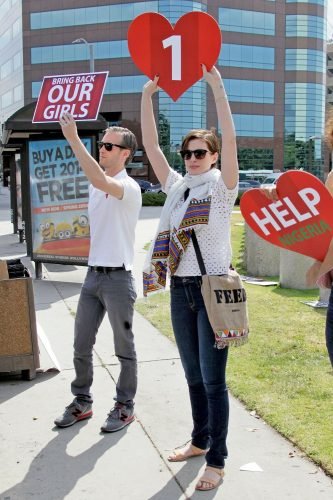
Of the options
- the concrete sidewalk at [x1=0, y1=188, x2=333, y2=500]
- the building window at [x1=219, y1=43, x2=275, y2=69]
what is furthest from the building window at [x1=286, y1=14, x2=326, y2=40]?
the concrete sidewalk at [x1=0, y1=188, x2=333, y2=500]

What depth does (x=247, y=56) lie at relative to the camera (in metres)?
71.1

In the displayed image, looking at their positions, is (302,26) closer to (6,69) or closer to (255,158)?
(255,158)

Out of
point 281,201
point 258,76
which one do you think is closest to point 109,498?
point 281,201

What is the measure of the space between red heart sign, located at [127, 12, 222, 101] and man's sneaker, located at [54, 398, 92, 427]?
2.12 m

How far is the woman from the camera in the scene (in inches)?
123

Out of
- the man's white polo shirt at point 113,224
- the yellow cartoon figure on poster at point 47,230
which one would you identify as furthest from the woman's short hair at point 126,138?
the yellow cartoon figure on poster at point 47,230

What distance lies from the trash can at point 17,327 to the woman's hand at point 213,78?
245cm

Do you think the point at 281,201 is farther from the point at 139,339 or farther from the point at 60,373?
the point at 139,339

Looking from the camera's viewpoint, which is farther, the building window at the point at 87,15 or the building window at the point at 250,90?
the building window at the point at 250,90

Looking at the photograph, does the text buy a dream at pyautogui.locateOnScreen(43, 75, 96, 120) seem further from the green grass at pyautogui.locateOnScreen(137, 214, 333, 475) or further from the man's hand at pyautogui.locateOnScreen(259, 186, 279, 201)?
the man's hand at pyautogui.locateOnScreen(259, 186, 279, 201)

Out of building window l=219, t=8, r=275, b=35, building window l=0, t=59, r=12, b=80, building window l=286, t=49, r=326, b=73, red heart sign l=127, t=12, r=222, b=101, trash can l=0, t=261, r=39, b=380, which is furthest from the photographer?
building window l=0, t=59, r=12, b=80

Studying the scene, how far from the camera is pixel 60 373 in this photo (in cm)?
512

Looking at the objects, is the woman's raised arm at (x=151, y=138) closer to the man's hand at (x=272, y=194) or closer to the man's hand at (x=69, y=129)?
the man's hand at (x=69, y=129)

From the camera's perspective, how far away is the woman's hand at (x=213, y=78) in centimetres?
314
